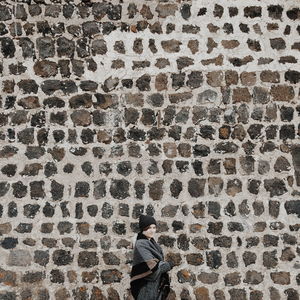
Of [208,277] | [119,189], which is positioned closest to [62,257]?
[119,189]

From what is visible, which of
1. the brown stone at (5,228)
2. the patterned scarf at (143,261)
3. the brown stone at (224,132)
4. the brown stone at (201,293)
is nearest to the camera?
the patterned scarf at (143,261)

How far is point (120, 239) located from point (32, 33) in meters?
2.45

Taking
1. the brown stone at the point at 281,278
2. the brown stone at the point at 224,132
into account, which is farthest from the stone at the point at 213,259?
the brown stone at the point at 224,132

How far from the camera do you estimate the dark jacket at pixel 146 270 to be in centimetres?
620

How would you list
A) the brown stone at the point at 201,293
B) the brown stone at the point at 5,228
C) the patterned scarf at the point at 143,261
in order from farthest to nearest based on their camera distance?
the brown stone at the point at 5,228, the brown stone at the point at 201,293, the patterned scarf at the point at 143,261

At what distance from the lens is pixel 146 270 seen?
20.4 feet

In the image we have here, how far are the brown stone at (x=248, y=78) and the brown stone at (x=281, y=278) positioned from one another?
2.07m

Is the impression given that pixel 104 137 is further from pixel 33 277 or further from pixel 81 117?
pixel 33 277

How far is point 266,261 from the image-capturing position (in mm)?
7117

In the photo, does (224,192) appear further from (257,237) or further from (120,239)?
(120,239)

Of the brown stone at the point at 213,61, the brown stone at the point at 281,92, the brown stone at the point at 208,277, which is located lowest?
the brown stone at the point at 208,277

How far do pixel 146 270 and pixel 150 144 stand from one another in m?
1.55

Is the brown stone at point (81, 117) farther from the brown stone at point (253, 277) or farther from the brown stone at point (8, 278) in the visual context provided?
the brown stone at point (253, 277)

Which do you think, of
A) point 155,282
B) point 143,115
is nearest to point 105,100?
point 143,115
